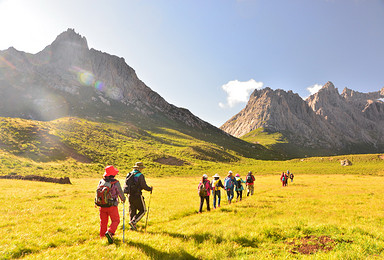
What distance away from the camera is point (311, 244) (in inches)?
277

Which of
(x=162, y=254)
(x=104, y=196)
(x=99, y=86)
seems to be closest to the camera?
(x=162, y=254)

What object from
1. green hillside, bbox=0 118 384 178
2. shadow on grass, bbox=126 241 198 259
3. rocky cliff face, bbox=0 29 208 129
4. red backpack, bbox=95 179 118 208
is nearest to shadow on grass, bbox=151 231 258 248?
shadow on grass, bbox=126 241 198 259

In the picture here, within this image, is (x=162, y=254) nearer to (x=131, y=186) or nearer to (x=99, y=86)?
(x=131, y=186)

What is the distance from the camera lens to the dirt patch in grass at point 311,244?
6539mm

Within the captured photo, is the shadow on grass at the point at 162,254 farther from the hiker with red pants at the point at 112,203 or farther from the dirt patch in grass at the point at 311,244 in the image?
the dirt patch in grass at the point at 311,244

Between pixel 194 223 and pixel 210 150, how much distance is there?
110459mm

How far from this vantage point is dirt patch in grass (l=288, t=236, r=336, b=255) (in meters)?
6.54

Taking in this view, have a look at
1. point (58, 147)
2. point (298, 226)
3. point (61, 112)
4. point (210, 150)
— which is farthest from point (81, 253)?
point (61, 112)

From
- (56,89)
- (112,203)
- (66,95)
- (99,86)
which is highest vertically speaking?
(99,86)

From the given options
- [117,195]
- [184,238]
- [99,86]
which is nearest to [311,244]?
[184,238]

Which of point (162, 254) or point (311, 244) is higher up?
point (162, 254)

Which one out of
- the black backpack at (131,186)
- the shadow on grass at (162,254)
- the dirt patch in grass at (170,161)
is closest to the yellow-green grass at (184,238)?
the shadow on grass at (162,254)

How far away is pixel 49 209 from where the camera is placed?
43.3 ft

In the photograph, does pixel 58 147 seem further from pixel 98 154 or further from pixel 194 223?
pixel 194 223
